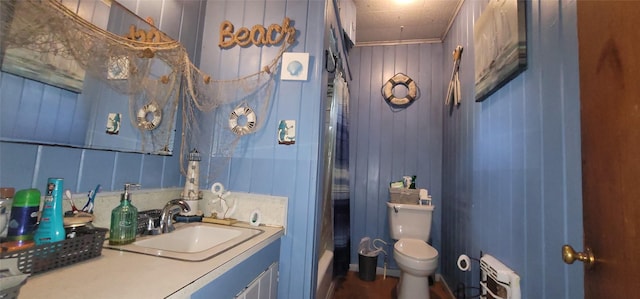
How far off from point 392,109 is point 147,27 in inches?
96.4

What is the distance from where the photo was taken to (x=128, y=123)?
3.77ft

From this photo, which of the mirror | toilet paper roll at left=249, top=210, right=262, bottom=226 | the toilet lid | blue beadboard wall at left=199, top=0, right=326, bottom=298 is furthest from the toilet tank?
the mirror

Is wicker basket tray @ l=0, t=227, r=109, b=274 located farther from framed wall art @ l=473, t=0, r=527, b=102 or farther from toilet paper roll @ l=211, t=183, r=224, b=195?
framed wall art @ l=473, t=0, r=527, b=102

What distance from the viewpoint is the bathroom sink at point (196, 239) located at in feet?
3.20

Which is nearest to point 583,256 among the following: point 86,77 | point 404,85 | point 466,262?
point 466,262

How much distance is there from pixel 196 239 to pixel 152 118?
0.66m

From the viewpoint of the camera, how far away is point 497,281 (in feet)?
4.16

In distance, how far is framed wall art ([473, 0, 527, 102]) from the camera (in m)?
1.19

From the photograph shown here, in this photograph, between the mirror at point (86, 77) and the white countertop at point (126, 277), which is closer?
the white countertop at point (126, 277)

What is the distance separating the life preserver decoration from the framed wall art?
138cm

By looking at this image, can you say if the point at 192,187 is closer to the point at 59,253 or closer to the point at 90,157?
the point at 90,157

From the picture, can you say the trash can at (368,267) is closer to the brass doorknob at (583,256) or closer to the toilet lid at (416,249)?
the toilet lid at (416,249)

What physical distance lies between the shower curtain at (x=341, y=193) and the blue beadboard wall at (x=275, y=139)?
0.88 m

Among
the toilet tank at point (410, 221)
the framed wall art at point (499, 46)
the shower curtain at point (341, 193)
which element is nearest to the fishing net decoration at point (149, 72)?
the shower curtain at point (341, 193)
